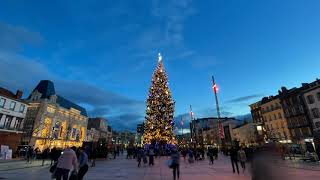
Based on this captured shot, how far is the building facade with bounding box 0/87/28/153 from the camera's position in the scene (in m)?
44.3

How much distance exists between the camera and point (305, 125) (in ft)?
166

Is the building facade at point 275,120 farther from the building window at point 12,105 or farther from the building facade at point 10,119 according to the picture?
the building window at point 12,105

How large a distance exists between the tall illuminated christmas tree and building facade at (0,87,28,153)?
27.0 metres

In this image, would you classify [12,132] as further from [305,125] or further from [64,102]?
[305,125]

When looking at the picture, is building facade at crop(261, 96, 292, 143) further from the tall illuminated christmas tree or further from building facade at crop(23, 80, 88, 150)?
building facade at crop(23, 80, 88, 150)

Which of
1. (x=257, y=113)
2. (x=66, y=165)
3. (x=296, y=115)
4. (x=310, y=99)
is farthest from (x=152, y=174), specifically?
(x=257, y=113)

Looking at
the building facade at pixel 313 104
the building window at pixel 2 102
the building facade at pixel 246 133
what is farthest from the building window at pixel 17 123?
→ the building facade at pixel 246 133

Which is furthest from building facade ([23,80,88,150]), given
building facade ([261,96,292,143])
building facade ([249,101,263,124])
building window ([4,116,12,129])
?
building facade ([261,96,292,143])

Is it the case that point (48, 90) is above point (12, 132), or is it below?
above

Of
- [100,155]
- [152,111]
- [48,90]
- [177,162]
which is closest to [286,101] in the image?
[152,111]

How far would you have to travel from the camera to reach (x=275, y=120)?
61.9m

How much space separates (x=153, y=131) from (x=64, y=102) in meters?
56.7

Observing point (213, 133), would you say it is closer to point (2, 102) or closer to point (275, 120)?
point (275, 120)

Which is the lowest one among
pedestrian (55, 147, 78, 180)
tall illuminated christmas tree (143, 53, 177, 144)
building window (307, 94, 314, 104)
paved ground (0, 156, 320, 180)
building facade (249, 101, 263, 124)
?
paved ground (0, 156, 320, 180)
